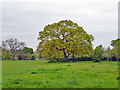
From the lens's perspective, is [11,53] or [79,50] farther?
[11,53]

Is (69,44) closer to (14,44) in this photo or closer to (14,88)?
(14,88)

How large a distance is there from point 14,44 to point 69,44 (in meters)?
55.7

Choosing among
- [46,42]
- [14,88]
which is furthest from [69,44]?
[14,88]

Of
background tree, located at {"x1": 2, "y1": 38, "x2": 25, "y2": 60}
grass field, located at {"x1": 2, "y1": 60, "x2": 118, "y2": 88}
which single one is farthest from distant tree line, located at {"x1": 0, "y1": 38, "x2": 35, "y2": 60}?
grass field, located at {"x1": 2, "y1": 60, "x2": 118, "y2": 88}

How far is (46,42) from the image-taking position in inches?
1908

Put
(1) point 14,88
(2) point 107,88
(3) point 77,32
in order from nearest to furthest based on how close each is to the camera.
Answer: (2) point 107,88, (1) point 14,88, (3) point 77,32

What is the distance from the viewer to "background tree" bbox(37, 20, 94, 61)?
4831 cm

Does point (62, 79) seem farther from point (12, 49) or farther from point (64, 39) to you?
point (12, 49)

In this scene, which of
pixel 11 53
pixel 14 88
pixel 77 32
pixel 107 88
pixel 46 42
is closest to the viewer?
pixel 107 88

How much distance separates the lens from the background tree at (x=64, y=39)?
4831 centimetres

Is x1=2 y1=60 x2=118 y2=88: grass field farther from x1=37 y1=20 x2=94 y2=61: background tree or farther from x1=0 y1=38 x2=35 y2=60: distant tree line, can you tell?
x1=0 y1=38 x2=35 y2=60: distant tree line

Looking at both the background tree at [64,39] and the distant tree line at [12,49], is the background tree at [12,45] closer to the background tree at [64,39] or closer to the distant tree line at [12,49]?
the distant tree line at [12,49]

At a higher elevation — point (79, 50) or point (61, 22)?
point (61, 22)

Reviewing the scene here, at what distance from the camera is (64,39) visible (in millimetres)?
50969
